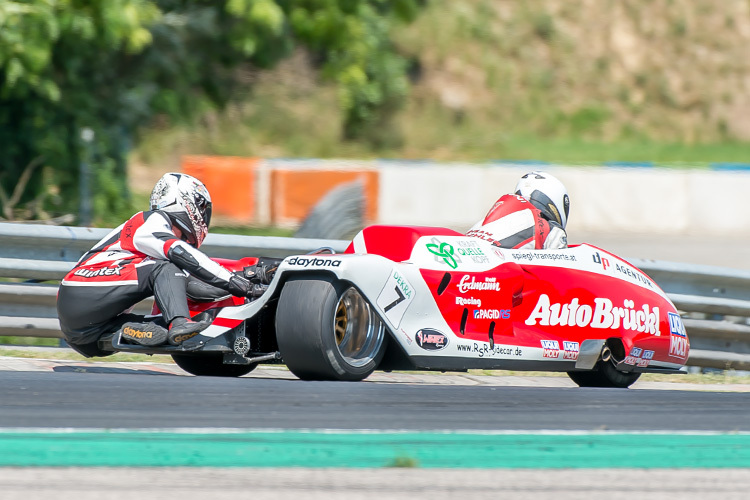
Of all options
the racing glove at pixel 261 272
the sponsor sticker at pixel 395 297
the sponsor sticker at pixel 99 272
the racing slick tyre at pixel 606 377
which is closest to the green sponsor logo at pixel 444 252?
the sponsor sticker at pixel 395 297

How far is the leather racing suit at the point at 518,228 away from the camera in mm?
7400

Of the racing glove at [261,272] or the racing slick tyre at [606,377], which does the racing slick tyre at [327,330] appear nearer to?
the racing glove at [261,272]

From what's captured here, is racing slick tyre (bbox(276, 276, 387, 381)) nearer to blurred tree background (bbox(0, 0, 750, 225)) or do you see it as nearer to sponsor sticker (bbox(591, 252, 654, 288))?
sponsor sticker (bbox(591, 252, 654, 288))

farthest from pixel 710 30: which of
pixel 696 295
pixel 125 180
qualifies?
pixel 696 295

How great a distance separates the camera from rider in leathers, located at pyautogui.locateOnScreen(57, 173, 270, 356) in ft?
22.1

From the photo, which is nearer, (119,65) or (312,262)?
(312,262)

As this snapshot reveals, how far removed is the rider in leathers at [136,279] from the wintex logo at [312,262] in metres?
0.51

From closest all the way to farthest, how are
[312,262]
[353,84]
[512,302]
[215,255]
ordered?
[312,262] < [512,302] < [215,255] < [353,84]

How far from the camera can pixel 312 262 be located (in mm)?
6340

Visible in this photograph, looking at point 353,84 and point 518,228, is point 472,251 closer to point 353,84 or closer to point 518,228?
point 518,228

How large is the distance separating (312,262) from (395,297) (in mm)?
476

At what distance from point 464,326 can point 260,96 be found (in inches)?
1073

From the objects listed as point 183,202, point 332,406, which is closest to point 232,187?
point 183,202

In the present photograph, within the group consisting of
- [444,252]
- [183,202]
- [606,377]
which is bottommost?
[606,377]
